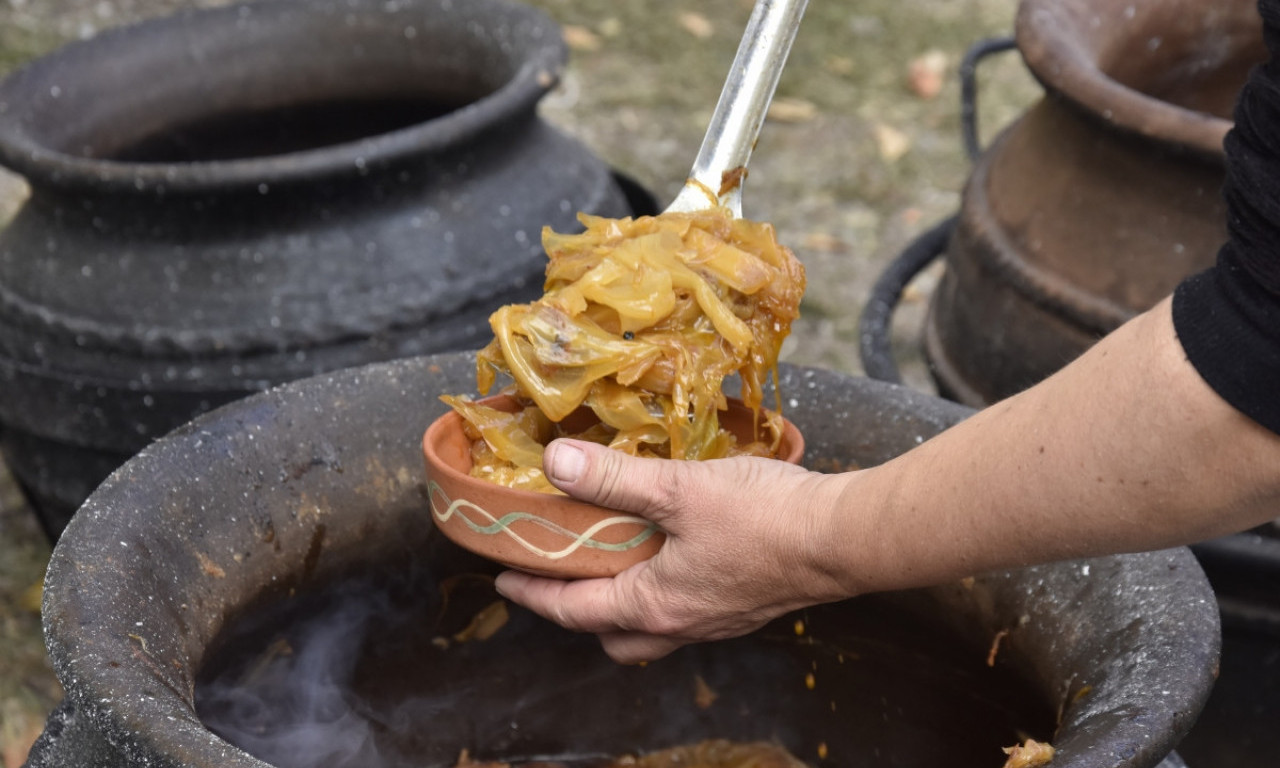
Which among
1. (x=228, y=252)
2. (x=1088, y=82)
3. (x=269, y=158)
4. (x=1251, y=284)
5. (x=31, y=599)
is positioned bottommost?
(x=31, y=599)

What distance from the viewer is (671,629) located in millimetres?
1723

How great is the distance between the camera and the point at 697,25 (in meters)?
7.20

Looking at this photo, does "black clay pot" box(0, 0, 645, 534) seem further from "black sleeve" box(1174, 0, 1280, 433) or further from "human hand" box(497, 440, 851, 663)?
"black sleeve" box(1174, 0, 1280, 433)

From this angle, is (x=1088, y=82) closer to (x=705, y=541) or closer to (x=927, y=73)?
(x=705, y=541)

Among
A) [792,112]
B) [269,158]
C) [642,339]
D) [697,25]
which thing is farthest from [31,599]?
[697,25]

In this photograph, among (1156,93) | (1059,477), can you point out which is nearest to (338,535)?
(1059,477)

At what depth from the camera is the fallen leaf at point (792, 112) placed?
20.9ft

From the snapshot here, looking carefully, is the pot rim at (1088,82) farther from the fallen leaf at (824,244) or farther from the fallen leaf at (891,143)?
the fallen leaf at (891,143)

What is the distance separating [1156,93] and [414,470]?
204 cm

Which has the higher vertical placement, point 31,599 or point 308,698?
point 308,698

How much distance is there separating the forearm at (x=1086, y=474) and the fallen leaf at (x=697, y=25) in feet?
19.5

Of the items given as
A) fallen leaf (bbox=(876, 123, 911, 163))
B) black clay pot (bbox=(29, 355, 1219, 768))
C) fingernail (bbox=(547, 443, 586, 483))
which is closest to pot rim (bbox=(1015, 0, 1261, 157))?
black clay pot (bbox=(29, 355, 1219, 768))

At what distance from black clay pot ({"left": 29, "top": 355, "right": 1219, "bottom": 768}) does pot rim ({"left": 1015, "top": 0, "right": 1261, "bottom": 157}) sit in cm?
75

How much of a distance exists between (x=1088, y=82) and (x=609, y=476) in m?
1.45
